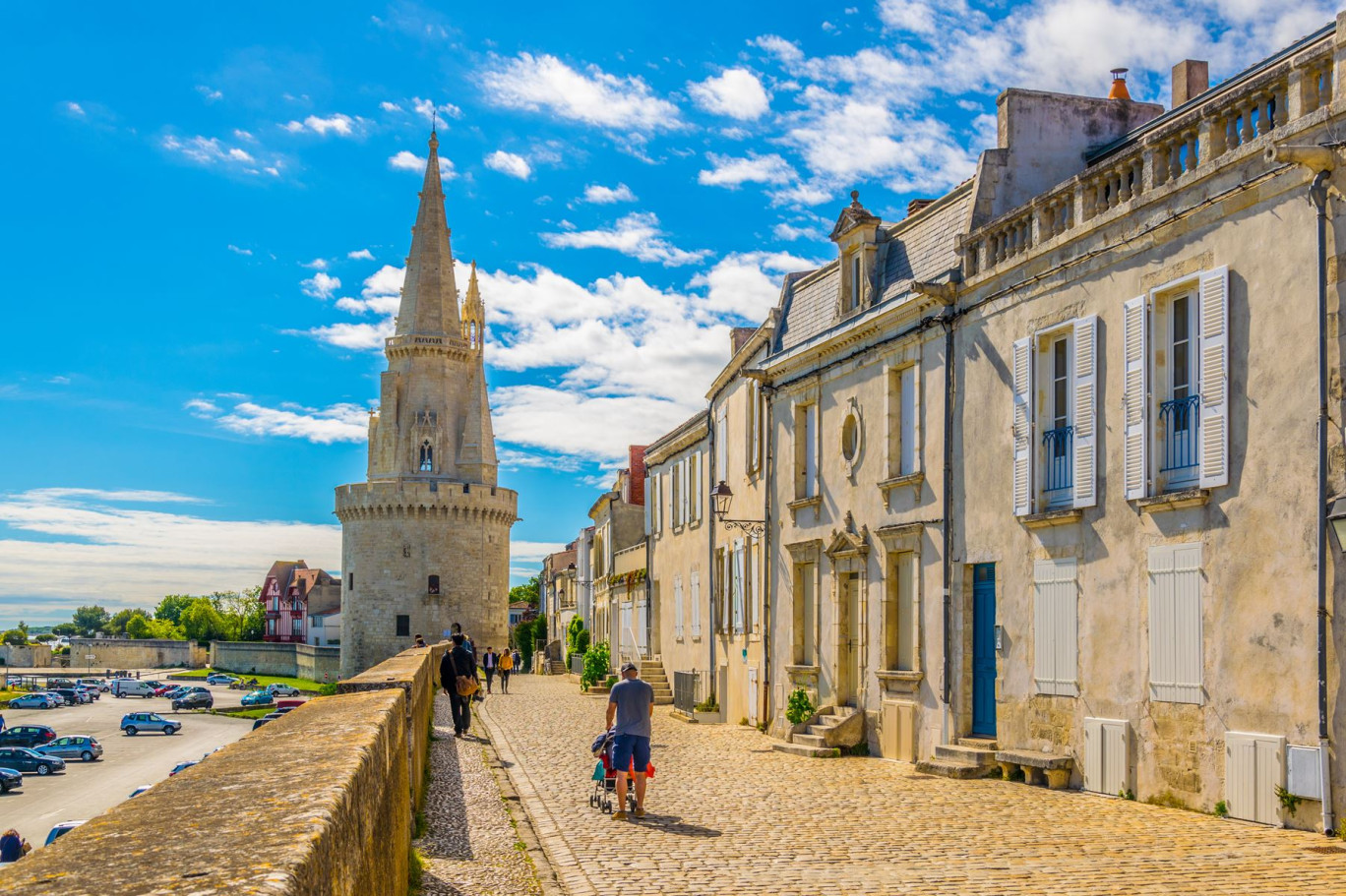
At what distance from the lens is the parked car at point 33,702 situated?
90.6 m

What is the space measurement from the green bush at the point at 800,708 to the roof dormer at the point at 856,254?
5.88 m

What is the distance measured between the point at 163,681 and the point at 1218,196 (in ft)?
380

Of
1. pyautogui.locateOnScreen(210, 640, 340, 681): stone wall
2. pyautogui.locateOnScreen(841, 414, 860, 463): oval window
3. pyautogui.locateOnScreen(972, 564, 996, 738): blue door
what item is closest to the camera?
pyautogui.locateOnScreen(972, 564, 996, 738): blue door

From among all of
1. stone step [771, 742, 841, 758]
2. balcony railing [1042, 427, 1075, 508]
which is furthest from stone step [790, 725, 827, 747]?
balcony railing [1042, 427, 1075, 508]

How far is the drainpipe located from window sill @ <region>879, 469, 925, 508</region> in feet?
23.1

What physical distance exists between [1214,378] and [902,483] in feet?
20.8

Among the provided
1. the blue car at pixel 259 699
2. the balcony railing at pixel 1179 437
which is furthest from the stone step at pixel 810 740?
the blue car at pixel 259 699

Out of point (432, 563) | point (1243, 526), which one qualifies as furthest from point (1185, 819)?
point (432, 563)

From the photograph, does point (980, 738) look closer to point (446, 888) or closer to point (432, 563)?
point (446, 888)

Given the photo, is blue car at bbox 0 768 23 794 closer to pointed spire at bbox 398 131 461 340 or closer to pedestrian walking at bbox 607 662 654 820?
pointed spire at bbox 398 131 461 340

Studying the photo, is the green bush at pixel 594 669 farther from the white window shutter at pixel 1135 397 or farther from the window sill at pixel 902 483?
the white window shutter at pixel 1135 397

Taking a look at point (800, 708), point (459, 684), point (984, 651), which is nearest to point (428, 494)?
point (459, 684)

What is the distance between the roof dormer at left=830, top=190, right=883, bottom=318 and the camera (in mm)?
19312

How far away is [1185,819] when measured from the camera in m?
11.2
